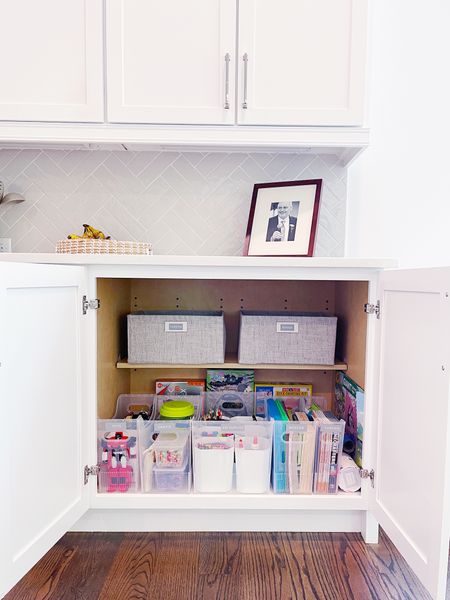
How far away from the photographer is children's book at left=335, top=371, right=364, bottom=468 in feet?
4.37

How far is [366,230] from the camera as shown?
1.77 m

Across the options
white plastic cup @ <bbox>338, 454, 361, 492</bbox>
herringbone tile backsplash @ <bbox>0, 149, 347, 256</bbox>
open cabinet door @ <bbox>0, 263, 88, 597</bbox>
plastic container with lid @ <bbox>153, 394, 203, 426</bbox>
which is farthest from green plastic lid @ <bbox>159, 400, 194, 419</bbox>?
herringbone tile backsplash @ <bbox>0, 149, 347, 256</bbox>

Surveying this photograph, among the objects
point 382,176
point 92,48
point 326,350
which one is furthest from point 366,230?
point 92,48

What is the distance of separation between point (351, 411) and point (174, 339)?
2.19 feet

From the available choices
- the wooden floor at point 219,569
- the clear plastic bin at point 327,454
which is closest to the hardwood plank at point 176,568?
the wooden floor at point 219,569

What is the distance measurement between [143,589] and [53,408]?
1.74 ft

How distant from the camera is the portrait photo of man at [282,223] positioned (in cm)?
160

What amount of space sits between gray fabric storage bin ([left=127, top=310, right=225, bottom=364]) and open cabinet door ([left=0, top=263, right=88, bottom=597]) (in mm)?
306

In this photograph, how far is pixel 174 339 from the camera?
1.51 m

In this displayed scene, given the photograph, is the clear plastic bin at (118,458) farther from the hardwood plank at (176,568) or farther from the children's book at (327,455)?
the children's book at (327,455)

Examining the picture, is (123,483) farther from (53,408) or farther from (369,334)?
(369,334)

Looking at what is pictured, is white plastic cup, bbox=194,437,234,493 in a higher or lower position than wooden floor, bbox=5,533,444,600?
higher

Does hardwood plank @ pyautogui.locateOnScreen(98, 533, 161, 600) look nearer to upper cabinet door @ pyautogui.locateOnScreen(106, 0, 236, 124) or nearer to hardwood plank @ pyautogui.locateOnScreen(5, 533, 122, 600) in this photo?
hardwood plank @ pyautogui.locateOnScreen(5, 533, 122, 600)

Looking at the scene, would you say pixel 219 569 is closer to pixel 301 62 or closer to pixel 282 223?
pixel 282 223
